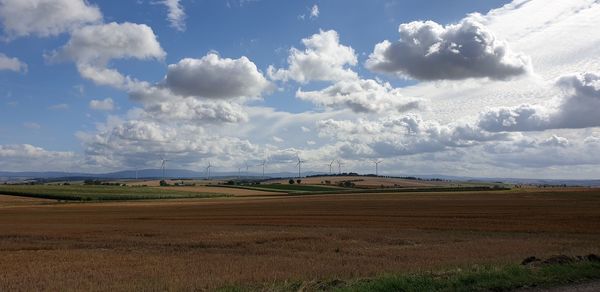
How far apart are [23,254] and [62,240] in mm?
7572

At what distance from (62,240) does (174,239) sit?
7693mm

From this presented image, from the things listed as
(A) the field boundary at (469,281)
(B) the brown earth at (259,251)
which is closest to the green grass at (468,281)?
(A) the field boundary at (469,281)

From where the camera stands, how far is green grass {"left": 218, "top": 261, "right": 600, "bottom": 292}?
1537 centimetres

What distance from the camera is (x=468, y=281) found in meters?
16.2

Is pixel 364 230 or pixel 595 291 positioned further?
pixel 364 230

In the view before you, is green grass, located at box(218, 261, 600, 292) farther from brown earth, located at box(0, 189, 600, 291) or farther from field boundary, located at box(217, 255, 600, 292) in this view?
brown earth, located at box(0, 189, 600, 291)

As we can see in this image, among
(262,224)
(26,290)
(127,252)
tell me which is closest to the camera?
(26,290)

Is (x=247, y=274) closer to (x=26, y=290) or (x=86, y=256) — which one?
(x=26, y=290)

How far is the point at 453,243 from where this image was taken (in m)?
33.4

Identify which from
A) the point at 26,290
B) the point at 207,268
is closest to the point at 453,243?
the point at 207,268

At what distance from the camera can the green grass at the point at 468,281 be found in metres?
15.4

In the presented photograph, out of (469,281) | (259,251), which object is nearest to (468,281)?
(469,281)

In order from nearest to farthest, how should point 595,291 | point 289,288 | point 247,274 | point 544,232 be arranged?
point 595,291, point 289,288, point 247,274, point 544,232

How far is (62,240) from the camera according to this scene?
122 feet
